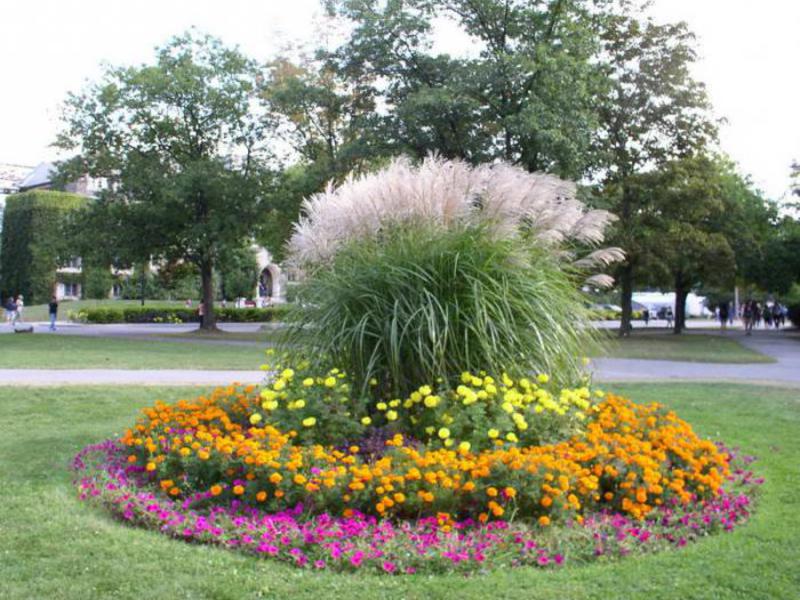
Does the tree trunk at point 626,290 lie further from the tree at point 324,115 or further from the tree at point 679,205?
the tree at point 324,115

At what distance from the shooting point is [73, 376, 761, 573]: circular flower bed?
434 centimetres

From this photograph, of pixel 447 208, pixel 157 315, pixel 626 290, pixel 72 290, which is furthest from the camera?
pixel 72 290

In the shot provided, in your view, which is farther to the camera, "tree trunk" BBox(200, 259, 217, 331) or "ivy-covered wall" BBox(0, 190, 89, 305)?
"ivy-covered wall" BBox(0, 190, 89, 305)

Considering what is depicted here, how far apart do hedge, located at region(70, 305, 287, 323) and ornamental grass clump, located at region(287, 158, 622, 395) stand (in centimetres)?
3393

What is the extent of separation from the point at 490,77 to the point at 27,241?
42281 millimetres

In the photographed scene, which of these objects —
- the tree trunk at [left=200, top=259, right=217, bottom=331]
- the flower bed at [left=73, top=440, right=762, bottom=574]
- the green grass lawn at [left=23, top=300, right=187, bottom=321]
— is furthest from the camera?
the green grass lawn at [left=23, top=300, right=187, bottom=321]

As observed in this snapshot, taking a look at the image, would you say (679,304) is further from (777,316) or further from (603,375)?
(603,375)

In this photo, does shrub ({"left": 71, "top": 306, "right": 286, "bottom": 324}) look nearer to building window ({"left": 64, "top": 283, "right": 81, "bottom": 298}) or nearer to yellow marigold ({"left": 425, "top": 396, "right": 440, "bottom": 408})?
building window ({"left": 64, "top": 283, "right": 81, "bottom": 298})

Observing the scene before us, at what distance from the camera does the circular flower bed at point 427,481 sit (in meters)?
4.34

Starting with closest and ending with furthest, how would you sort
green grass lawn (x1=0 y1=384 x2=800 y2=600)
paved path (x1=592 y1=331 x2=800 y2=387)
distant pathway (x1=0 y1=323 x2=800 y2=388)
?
green grass lawn (x1=0 y1=384 x2=800 y2=600), distant pathway (x1=0 y1=323 x2=800 y2=388), paved path (x1=592 y1=331 x2=800 y2=387)

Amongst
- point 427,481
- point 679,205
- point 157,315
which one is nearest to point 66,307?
point 157,315

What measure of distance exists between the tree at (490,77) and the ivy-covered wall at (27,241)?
3597 centimetres

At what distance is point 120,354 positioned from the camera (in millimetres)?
18641

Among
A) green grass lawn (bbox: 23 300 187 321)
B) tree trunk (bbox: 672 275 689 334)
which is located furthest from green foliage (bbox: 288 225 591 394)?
green grass lawn (bbox: 23 300 187 321)
